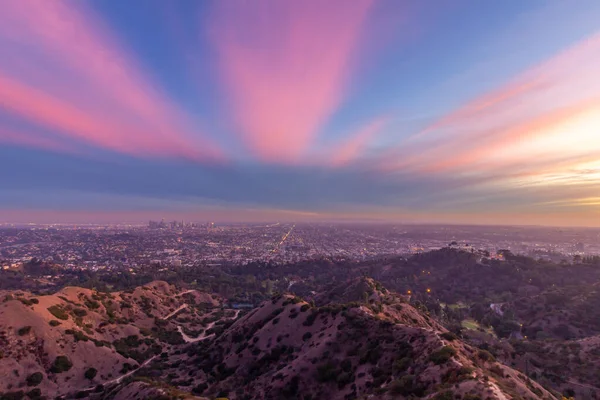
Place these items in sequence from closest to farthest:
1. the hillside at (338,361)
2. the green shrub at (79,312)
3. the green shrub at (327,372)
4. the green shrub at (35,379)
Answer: the hillside at (338,361) → the green shrub at (327,372) → the green shrub at (35,379) → the green shrub at (79,312)

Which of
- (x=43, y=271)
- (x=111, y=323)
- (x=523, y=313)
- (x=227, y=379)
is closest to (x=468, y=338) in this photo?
(x=523, y=313)

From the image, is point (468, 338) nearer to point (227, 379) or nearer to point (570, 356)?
point (570, 356)

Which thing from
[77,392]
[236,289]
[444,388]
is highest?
[444,388]

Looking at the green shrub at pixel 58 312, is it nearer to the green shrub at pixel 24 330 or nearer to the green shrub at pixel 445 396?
the green shrub at pixel 24 330

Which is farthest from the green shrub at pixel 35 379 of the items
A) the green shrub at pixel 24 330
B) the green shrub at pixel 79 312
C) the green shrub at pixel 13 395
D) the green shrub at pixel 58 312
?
the green shrub at pixel 79 312

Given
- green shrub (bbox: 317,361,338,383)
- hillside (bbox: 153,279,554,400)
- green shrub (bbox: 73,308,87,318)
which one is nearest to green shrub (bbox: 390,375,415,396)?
hillside (bbox: 153,279,554,400)

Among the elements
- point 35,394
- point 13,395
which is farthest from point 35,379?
point 13,395
